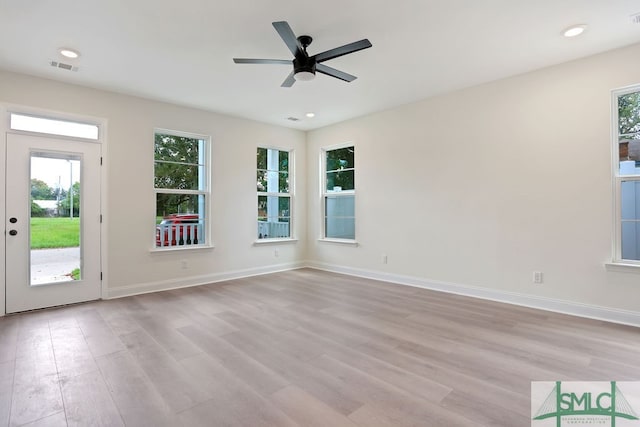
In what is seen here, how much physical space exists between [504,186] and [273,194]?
12.8ft

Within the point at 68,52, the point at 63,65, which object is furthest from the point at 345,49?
the point at 63,65

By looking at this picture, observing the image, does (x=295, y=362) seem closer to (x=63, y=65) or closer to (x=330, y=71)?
(x=330, y=71)

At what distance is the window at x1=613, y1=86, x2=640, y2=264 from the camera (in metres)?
3.27

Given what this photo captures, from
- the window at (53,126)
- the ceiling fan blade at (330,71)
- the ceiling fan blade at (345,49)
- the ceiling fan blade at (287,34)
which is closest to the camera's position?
the ceiling fan blade at (287,34)

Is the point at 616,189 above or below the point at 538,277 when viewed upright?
above

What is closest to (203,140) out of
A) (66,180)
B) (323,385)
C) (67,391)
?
(66,180)

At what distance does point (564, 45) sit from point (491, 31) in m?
0.90

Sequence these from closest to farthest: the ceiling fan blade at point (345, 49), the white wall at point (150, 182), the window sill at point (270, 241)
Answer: the ceiling fan blade at point (345, 49), the white wall at point (150, 182), the window sill at point (270, 241)

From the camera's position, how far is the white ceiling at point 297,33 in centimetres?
263

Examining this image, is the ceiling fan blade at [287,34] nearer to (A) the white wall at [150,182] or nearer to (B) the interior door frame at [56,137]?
(A) the white wall at [150,182]

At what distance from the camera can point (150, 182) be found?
15.5ft

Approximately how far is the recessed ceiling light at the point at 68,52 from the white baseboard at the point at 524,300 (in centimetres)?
482

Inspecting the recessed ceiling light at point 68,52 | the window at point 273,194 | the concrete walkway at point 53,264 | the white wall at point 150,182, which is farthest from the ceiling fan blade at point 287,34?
the concrete walkway at point 53,264

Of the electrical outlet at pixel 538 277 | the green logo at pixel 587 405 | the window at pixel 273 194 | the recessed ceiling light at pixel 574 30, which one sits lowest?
the green logo at pixel 587 405
